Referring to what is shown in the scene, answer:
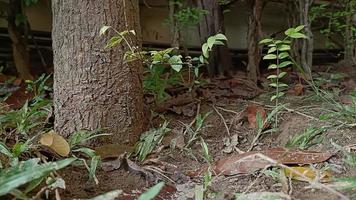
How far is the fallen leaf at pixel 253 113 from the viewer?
65.3 inches

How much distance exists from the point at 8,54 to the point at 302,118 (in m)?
2.07

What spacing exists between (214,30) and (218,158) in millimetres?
1169

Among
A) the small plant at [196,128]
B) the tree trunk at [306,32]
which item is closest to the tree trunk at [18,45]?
the small plant at [196,128]

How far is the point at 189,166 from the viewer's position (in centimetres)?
138

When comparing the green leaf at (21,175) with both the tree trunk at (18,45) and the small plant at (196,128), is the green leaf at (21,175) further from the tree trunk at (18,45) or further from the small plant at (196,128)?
the tree trunk at (18,45)

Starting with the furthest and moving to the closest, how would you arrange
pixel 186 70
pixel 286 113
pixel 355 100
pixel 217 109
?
pixel 186 70, pixel 217 109, pixel 286 113, pixel 355 100

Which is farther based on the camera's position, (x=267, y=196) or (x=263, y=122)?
(x=263, y=122)

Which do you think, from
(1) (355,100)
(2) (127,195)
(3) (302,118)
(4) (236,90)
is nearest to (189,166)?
(2) (127,195)

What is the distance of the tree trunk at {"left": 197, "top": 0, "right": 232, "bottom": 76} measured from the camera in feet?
8.05

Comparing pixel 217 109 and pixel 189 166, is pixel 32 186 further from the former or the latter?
pixel 217 109

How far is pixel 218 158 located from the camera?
1.42m

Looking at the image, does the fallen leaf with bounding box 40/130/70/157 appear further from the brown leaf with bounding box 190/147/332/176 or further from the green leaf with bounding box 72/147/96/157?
the brown leaf with bounding box 190/147/332/176

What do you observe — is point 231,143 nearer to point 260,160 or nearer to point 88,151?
point 260,160

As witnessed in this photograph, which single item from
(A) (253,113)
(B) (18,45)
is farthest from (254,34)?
(B) (18,45)
